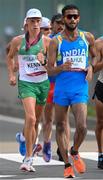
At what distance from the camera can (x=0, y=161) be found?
13.5m

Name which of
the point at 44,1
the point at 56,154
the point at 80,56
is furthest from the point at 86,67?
the point at 44,1

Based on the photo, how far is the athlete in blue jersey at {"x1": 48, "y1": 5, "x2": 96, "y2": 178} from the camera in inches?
461

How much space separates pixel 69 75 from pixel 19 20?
1269 cm

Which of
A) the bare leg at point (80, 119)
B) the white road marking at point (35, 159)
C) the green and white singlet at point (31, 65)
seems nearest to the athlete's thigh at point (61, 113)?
the bare leg at point (80, 119)

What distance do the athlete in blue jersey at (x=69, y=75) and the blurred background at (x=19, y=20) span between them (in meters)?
9.14

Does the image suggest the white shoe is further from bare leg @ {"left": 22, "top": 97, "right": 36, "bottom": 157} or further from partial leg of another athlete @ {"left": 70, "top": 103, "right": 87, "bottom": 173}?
partial leg of another athlete @ {"left": 70, "top": 103, "right": 87, "bottom": 173}

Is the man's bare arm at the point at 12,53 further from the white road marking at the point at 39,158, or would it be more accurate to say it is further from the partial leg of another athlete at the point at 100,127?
the white road marking at the point at 39,158

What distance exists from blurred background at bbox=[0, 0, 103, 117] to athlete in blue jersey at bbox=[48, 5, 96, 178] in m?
9.14

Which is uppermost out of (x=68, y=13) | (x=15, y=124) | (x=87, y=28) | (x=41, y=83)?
(x=68, y=13)

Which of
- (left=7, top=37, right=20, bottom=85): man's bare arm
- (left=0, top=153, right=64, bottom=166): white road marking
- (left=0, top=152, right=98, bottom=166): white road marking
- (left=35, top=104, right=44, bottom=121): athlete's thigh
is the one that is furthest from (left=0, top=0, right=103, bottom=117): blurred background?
(left=7, top=37, right=20, bottom=85): man's bare arm

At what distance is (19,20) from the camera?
79.8 feet

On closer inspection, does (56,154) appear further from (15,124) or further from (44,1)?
(44,1)

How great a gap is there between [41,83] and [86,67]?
2.62 ft

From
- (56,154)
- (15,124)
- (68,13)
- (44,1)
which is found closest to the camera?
(68,13)
